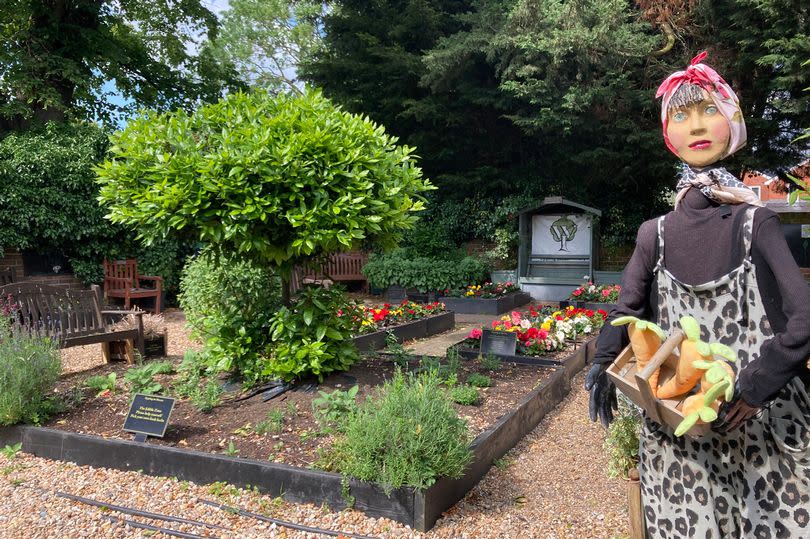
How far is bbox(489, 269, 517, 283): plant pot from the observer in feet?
50.8

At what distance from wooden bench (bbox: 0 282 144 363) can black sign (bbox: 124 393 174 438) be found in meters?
2.94

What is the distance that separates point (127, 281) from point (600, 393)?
480 inches

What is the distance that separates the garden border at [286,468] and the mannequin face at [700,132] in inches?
84.1

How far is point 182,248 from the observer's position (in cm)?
1384

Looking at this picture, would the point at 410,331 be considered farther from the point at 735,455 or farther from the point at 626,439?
the point at 735,455

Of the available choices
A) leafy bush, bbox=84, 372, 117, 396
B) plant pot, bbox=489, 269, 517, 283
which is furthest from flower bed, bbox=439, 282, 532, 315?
leafy bush, bbox=84, 372, 117, 396

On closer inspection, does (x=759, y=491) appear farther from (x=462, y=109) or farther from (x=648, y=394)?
(x=462, y=109)

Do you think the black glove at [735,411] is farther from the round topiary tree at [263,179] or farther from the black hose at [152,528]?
the round topiary tree at [263,179]

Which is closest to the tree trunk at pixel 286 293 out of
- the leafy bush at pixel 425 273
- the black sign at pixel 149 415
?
the black sign at pixel 149 415

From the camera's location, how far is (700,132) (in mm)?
1997

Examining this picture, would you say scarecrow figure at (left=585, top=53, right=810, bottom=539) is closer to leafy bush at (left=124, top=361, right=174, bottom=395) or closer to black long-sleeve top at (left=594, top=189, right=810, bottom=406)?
black long-sleeve top at (left=594, top=189, right=810, bottom=406)

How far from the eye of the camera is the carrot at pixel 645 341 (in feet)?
5.82

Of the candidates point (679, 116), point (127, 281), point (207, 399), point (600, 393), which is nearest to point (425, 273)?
point (127, 281)

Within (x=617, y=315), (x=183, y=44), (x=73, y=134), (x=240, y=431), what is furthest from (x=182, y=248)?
(x=617, y=315)
